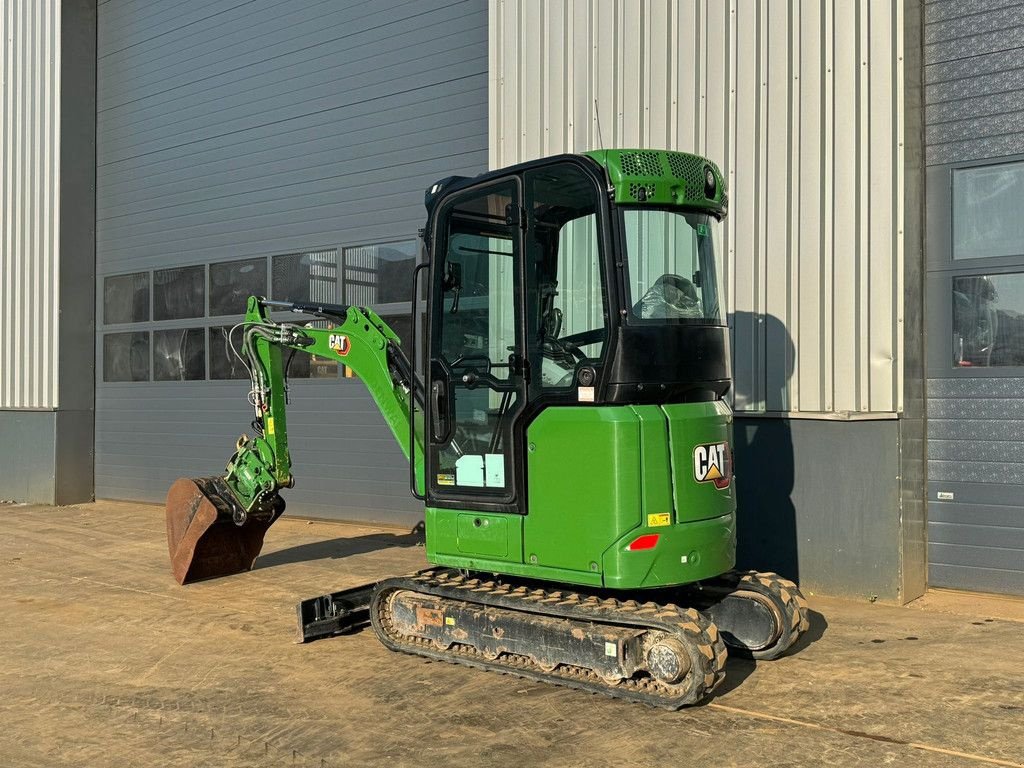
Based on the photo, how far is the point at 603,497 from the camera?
529 cm

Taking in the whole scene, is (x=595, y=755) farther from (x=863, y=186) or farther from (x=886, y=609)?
(x=863, y=186)

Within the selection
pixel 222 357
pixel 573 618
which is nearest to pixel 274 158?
pixel 222 357

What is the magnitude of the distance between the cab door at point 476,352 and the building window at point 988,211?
14.5ft

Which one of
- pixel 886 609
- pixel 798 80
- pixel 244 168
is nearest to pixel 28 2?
pixel 244 168

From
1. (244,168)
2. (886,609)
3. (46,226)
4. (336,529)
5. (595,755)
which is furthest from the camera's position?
(46,226)

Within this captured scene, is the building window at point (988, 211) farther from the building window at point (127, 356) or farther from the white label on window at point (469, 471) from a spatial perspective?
the building window at point (127, 356)

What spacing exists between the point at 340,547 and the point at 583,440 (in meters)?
5.86

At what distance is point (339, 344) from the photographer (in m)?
7.75

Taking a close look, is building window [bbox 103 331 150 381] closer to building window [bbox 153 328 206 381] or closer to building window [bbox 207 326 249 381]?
building window [bbox 153 328 206 381]

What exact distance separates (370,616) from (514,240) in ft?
9.16

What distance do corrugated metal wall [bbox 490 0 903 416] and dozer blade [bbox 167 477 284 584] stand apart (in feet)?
14.7

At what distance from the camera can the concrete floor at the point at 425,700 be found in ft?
15.3

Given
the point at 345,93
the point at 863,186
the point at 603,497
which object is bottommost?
the point at 603,497

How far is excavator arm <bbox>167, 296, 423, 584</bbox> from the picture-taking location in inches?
295
